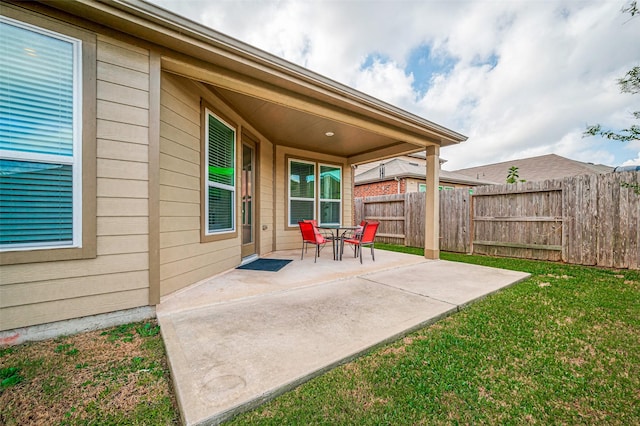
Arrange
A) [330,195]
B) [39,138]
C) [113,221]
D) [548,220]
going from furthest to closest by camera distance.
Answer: [330,195], [548,220], [113,221], [39,138]

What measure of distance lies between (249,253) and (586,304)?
5061 millimetres

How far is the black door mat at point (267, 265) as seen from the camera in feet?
14.1

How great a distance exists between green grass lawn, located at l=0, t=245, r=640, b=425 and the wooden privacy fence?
319 cm

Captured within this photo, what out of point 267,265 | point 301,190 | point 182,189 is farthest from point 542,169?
point 182,189

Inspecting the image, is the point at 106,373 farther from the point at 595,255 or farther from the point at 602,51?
the point at 602,51

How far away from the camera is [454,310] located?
2.64 meters

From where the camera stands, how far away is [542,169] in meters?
17.6

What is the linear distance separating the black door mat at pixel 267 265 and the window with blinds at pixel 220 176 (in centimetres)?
75

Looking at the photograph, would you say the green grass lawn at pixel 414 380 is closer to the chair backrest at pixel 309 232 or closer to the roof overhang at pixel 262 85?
the roof overhang at pixel 262 85

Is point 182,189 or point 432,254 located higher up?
point 182,189

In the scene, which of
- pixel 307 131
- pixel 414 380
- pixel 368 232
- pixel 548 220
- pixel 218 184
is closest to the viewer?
pixel 414 380

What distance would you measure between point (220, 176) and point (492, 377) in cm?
386

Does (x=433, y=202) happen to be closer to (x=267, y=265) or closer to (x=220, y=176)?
(x=267, y=265)

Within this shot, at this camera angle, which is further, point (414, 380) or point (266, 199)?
point (266, 199)
